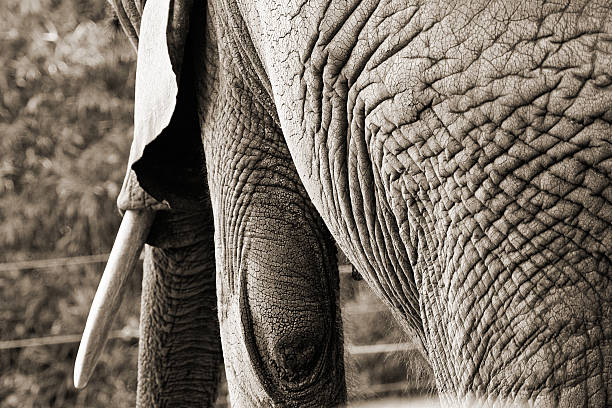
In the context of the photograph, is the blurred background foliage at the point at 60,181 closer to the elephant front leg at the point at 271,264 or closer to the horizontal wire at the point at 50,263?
the horizontal wire at the point at 50,263

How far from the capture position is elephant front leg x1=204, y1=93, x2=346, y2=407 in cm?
161

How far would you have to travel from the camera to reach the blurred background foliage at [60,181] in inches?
151

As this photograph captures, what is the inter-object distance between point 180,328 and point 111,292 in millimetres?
219

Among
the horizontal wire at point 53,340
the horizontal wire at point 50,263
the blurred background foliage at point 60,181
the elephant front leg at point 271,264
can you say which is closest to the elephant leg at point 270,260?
the elephant front leg at point 271,264

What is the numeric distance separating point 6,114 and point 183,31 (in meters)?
2.56

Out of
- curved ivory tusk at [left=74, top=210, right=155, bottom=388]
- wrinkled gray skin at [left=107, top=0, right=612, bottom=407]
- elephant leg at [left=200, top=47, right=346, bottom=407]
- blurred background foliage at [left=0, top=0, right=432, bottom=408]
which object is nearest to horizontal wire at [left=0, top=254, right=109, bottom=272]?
blurred background foliage at [left=0, top=0, right=432, bottom=408]

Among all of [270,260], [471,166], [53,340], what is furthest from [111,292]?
[53,340]

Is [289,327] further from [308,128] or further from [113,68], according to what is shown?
[113,68]

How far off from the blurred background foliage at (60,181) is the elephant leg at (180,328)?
1786 millimetres

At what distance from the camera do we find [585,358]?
996 mm

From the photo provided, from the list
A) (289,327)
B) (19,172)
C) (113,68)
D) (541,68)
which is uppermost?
(113,68)

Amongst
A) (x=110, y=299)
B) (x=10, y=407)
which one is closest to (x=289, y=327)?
(x=110, y=299)

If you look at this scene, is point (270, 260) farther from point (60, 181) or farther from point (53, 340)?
point (60, 181)

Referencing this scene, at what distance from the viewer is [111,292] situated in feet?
6.03
